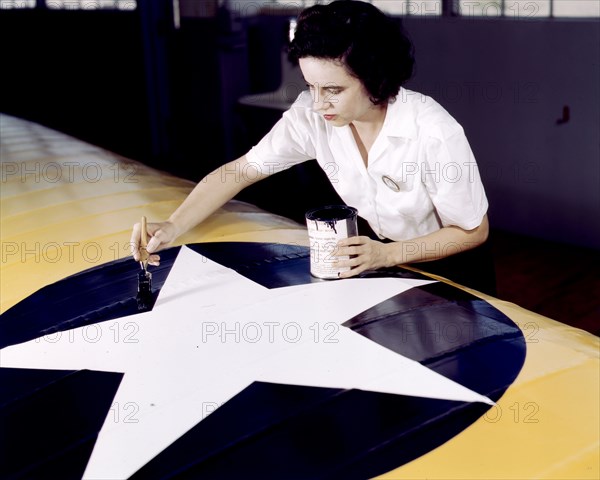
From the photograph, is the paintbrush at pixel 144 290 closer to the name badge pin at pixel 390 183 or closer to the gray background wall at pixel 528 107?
the name badge pin at pixel 390 183

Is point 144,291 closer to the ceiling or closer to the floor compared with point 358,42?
closer to the floor

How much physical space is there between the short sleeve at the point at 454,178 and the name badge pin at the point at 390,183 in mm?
101

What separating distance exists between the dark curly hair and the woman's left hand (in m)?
0.33

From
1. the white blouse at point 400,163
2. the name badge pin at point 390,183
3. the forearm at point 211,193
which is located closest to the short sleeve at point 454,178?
the white blouse at point 400,163

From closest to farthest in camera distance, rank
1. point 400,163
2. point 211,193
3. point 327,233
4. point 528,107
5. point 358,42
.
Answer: point 327,233
point 358,42
point 400,163
point 211,193
point 528,107

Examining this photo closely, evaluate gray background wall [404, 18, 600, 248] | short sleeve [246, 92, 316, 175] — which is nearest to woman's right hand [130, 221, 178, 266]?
short sleeve [246, 92, 316, 175]

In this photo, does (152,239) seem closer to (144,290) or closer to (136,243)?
(136,243)

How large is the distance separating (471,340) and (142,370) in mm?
477

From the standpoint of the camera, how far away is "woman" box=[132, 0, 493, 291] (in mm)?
1384

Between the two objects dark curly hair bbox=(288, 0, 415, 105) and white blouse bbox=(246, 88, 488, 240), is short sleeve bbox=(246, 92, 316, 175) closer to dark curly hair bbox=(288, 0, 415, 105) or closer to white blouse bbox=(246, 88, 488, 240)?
white blouse bbox=(246, 88, 488, 240)

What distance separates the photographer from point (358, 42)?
4.55 ft

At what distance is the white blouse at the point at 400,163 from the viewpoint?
140 centimetres

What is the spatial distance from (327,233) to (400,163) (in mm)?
331

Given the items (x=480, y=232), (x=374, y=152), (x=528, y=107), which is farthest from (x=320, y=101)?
(x=528, y=107)
